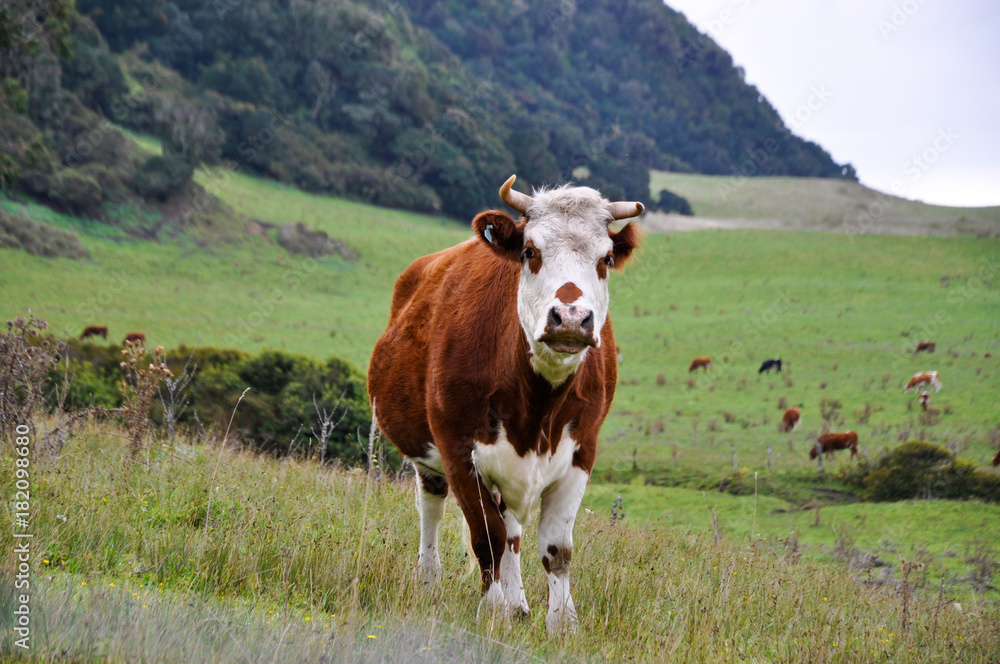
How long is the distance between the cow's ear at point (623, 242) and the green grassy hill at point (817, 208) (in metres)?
66.4

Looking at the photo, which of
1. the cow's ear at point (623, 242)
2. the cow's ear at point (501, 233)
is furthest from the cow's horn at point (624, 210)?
the cow's ear at point (501, 233)

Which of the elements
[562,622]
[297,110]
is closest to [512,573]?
[562,622]

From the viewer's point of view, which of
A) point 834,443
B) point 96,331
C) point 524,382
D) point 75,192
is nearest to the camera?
point 524,382

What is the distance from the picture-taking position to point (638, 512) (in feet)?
37.9

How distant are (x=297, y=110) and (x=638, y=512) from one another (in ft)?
239

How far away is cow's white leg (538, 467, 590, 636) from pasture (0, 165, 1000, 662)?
0.16 metres

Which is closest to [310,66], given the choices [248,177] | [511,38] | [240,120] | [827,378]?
[240,120]

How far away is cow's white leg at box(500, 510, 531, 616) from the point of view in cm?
474

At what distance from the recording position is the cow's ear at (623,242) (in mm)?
4859

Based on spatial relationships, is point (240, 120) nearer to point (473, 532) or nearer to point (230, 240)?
point (230, 240)

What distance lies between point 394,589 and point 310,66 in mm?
79634

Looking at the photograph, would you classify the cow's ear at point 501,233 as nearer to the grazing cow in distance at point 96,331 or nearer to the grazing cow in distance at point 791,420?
the grazing cow in distance at point 791,420

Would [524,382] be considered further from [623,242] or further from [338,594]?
[338,594]

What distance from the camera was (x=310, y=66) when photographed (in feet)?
252
